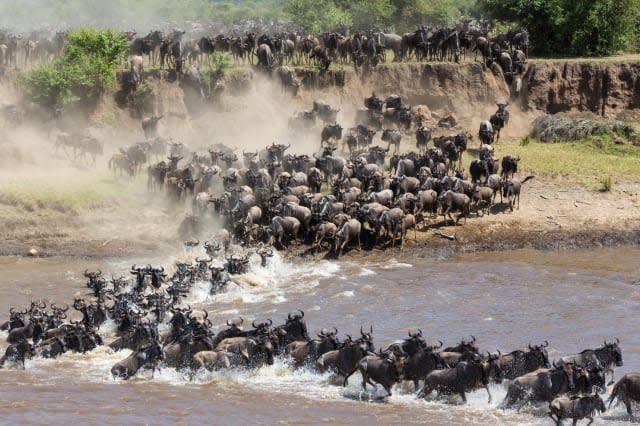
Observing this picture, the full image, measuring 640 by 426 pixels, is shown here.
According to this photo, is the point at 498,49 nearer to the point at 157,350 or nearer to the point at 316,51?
the point at 316,51

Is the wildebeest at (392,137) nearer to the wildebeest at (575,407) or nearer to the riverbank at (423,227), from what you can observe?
the riverbank at (423,227)

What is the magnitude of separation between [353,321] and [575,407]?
7.12 metres

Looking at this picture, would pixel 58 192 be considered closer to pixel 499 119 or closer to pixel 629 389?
pixel 499 119

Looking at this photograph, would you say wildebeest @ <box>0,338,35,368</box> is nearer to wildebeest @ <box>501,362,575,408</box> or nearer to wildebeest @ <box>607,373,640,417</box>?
wildebeest @ <box>501,362,575,408</box>

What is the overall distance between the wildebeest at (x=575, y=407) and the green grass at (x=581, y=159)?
16.1 m

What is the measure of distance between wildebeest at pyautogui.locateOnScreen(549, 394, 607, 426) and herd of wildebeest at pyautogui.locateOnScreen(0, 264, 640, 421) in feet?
0.05

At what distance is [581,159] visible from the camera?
33.1 m

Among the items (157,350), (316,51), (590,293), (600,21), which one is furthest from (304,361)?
(600,21)

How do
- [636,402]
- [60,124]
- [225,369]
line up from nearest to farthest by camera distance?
1. [636,402]
2. [225,369]
3. [60,124]

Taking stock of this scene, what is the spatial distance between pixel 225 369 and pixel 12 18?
48032 mm


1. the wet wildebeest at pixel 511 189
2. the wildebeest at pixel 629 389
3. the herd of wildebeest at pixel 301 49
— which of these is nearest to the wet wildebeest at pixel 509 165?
the wet wildebeest at pixel 511 189

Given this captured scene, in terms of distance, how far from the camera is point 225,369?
17.7 metres

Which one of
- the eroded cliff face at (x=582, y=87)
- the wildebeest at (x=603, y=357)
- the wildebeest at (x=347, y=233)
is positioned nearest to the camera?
the wildebeest at (x=603, y=357)

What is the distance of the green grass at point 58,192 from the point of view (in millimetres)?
29062
